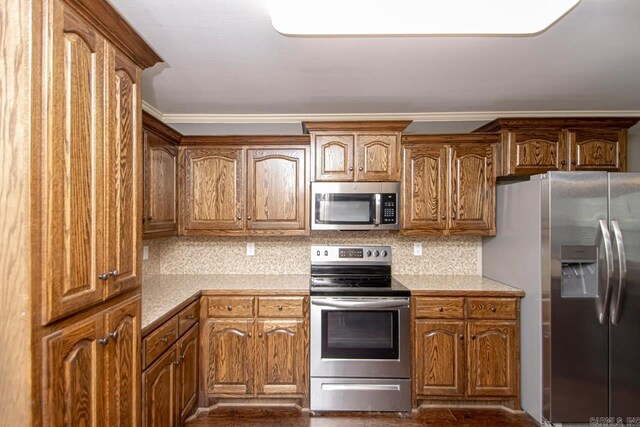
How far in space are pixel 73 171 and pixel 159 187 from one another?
1.52 metres

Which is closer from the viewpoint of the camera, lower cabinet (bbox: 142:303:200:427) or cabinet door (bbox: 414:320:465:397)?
lower cabinet (bbox: 142:303:200:427)

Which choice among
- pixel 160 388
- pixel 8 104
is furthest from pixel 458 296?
pixel 8 104

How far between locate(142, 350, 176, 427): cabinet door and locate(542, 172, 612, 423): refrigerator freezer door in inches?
92.7

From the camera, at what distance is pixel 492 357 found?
2674 millimetres

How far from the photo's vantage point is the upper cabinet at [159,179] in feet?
7.97

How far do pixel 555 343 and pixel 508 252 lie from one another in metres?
0.72

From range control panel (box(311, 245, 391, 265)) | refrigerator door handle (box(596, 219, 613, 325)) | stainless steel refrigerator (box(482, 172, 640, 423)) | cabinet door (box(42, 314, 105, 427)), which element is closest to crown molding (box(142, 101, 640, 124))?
stainless steel refrigerator (box(482, 172, 640, 423))

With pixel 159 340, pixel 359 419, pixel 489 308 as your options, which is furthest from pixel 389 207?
pixel 159 340

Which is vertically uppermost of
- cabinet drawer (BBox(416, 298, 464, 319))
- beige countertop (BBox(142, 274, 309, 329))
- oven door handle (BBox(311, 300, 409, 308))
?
beige countertop (BBox(142, 274, 309, 329))

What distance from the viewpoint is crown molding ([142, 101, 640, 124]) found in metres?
3.15

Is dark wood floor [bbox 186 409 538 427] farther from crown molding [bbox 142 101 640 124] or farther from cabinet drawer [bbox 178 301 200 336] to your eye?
crown molding [bbox 142 101 640 124]

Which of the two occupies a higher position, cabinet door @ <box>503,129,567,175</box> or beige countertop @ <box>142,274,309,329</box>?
cabinet door @ <box>503,129,567,175</box>

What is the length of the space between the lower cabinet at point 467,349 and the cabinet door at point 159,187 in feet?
6.48

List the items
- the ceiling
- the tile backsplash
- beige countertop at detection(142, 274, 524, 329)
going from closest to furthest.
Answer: the ceiling < beige countertop at detection(142, 274, 524, 329) < the tile backsplash
